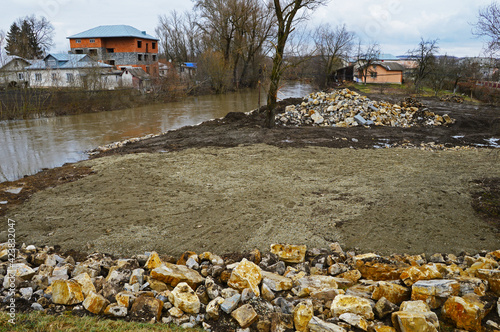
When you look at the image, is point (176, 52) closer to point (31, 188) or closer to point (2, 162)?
point (2, 162)

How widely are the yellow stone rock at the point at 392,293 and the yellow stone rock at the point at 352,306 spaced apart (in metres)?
0.25

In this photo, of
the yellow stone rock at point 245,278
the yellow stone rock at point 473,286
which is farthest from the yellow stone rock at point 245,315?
the yellow stone rock at point 473,286

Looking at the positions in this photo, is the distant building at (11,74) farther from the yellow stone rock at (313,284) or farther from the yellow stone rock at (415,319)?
the yellow stone rock at (415,319)

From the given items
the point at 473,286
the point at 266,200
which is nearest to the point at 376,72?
the point at 266,200

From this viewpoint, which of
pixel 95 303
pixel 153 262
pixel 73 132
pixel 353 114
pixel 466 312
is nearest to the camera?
pixel 466 312

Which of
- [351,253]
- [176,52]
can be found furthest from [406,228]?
[176,52]

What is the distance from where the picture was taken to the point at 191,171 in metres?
9.13

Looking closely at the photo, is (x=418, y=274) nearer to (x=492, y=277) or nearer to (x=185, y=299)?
(x=492, y=277)

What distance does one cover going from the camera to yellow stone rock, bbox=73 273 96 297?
3879mm

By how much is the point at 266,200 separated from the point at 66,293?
166 inches

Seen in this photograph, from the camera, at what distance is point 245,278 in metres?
3.98

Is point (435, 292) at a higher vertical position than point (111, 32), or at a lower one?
lower

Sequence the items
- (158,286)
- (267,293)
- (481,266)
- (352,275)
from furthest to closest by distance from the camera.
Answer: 1. (352,275)
2. (481,266)
3. (158,286)
4. (267,293)

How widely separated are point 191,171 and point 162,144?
13.7 feet
